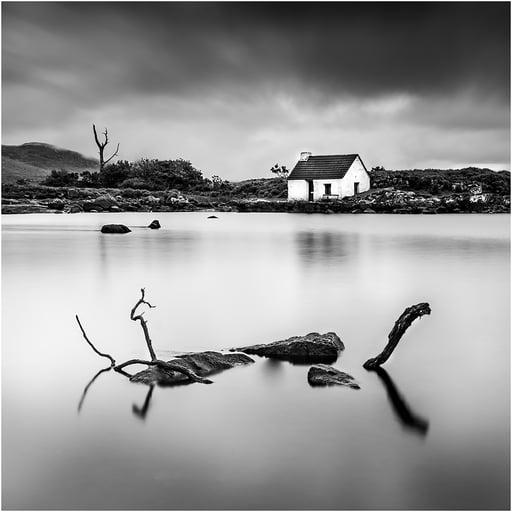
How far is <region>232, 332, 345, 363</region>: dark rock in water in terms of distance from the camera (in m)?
6.34

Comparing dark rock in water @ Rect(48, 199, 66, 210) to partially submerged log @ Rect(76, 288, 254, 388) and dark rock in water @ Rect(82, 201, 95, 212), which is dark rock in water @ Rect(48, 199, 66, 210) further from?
partially submerged log @ Rect(76, 288, 254, 388)

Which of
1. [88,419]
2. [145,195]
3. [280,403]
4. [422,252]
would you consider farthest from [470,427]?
[145,195]

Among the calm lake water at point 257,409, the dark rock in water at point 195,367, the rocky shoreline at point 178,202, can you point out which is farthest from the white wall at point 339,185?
the dark rock in water at point 195,367

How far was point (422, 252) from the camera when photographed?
20.5 m

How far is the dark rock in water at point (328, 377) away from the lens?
5.46 metres

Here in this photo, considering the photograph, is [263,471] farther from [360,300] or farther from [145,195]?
[145,195]

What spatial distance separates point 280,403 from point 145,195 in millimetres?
49772

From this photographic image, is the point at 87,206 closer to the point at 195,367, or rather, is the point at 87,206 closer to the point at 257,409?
the point at 195,367

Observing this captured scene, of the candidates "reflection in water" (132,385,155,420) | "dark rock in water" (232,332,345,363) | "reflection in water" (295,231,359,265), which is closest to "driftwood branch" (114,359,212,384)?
"reflection in water" (132,385,155,420)

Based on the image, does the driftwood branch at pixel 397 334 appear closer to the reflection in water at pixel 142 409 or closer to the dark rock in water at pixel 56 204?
the reflection in water at pixel 142 409

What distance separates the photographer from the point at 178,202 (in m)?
53.9

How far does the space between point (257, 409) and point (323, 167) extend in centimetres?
5002

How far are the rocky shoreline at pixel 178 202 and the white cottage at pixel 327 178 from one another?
118cm

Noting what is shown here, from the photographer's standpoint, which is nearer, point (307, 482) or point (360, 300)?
point (307, 482)
